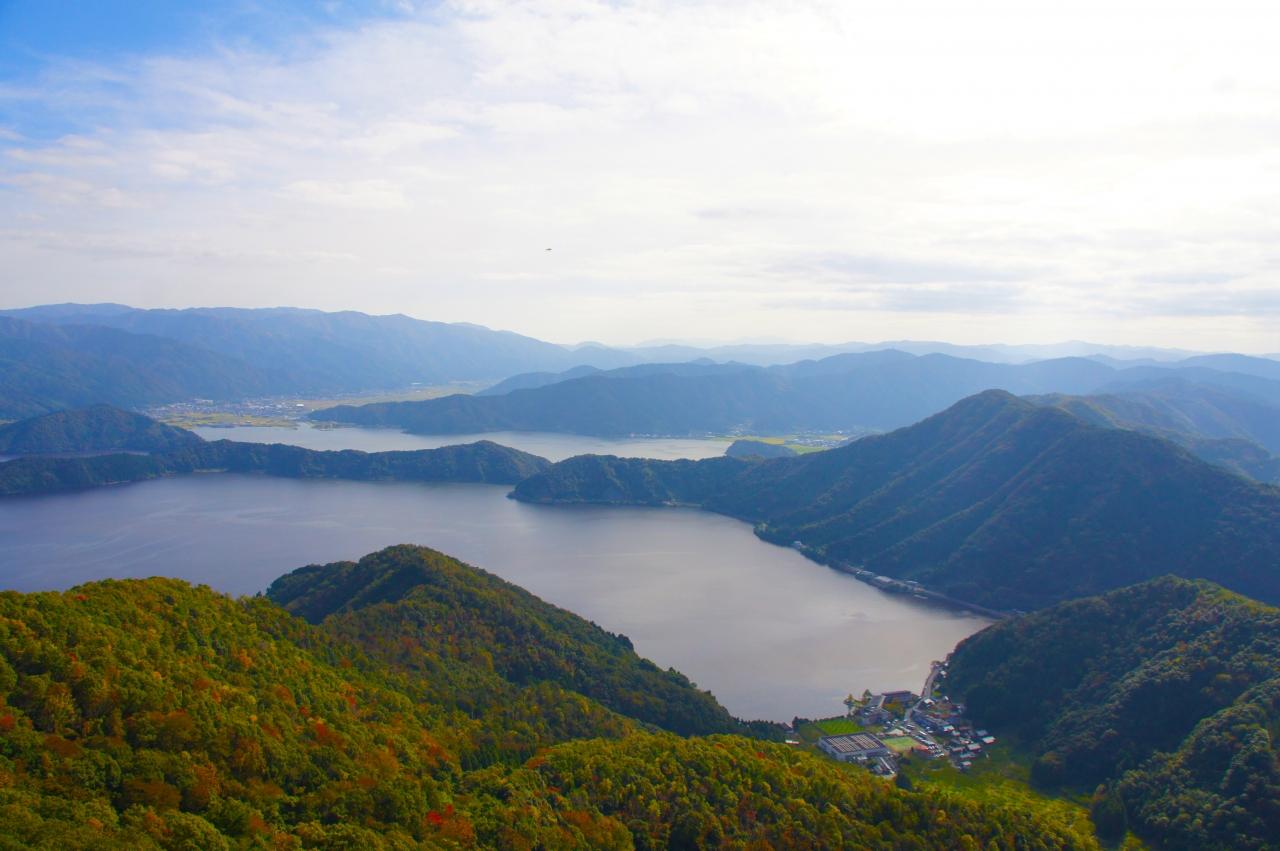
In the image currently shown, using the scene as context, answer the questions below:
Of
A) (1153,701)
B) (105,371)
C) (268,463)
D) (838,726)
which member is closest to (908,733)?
(838,726)

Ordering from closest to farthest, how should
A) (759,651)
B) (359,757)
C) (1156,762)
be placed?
(359,757) < (1156,762) < (759,651)

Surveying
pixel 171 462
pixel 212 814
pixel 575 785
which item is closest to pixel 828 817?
pixel 575 785

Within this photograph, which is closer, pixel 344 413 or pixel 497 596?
pixel 497 596

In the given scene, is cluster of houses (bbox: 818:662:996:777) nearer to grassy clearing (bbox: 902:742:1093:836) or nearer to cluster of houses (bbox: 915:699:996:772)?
cluster of houses (bbox: 915:699:996:772)

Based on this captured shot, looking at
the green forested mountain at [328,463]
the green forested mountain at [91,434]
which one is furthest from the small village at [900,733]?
the green forested mountain at [91,434]

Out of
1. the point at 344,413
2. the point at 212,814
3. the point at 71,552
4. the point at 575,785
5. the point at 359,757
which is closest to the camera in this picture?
the point at 212,814

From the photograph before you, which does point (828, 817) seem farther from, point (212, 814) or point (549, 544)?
point (549, 544)

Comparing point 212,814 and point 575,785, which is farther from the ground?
point 212,814

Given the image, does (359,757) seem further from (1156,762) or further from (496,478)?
(496,478)
